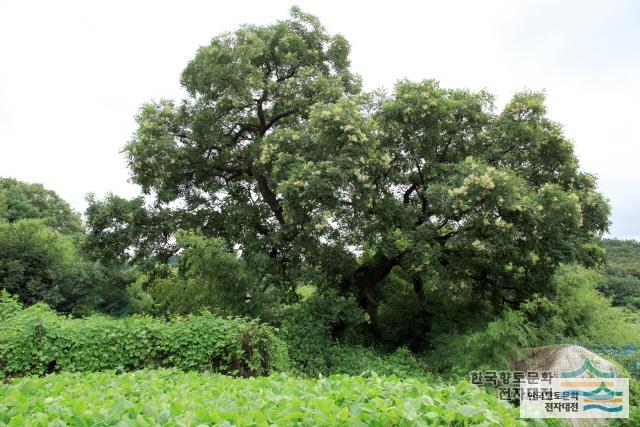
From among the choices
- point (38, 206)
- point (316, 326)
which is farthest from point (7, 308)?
point (38, 206)

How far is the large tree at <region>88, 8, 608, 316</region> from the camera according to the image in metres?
10.4

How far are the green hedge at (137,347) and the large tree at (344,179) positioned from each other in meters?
3.22

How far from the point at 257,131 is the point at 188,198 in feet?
9.21

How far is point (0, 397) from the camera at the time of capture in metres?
3.27

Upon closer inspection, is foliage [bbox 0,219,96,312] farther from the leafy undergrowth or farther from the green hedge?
the leafy undergrowth

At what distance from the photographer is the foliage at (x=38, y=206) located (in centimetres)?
3144

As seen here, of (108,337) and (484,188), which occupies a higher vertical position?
(484,188)

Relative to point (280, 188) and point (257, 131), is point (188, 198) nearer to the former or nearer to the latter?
point (257, 131)

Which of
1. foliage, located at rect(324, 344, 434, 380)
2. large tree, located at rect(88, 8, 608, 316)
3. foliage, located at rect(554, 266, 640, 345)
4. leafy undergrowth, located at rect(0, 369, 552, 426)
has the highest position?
large tree, located at rect(88, 8, 608, 316)

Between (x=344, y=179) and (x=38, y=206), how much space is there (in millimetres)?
31731

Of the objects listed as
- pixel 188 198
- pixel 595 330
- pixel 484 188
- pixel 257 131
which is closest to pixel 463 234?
pixel 484 188

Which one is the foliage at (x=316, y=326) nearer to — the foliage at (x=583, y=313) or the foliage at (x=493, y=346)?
the foliage at (x=493, y=346)

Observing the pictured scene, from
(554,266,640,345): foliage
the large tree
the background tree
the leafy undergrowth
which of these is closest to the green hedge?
the large tree

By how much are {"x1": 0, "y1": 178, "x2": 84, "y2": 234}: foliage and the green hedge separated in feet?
81.8
